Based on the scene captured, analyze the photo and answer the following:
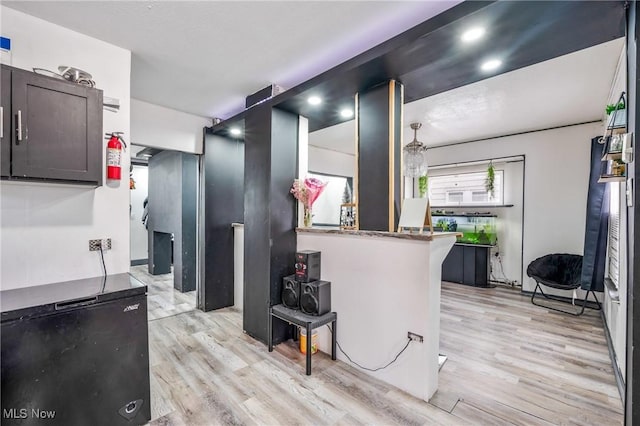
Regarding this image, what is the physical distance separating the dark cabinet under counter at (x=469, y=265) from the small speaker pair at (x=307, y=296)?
12.7 feet

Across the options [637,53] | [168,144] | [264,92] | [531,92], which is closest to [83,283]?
[168,144]

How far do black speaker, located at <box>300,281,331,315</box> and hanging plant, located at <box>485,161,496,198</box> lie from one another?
4.38m

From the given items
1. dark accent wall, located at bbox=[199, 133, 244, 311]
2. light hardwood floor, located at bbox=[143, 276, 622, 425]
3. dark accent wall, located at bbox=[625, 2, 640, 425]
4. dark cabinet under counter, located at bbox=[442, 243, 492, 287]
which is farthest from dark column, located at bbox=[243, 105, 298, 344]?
dark cabinet under counter, located at bbox=[442, 243, 492, 287]

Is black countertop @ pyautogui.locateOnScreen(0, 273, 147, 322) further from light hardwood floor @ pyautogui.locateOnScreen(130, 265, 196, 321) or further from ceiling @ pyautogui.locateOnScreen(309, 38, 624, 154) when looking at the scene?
ceiling @ pyautogui.locateOnScreen(309, 38, 624, 154)

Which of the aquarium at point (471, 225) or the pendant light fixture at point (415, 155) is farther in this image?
the aquarium at point (471, 225)

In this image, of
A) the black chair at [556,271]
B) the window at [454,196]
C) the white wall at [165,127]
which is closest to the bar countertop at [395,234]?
the white wall at [165,127]

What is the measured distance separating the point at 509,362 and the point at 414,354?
1.27 m

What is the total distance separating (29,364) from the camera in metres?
1.51

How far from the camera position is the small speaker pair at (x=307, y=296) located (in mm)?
2650

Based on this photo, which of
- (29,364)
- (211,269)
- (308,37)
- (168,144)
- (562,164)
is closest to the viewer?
(29,364)

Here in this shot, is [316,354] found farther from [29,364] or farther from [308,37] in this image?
[308,37]

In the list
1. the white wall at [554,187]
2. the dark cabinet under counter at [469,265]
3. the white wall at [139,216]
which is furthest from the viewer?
the white wall at [139,216]

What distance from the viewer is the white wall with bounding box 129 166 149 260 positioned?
7195mm

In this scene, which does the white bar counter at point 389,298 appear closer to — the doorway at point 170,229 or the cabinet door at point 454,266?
the doorway at point 170,229
